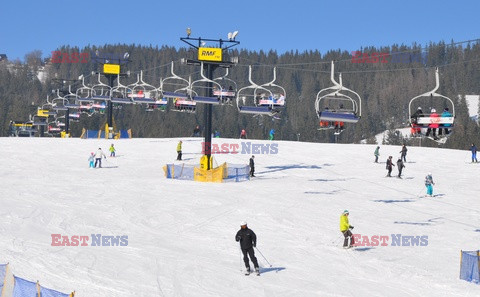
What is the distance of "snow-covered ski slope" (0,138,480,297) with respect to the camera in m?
12.4

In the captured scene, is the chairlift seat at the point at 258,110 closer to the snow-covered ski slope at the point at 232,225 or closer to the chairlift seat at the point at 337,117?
the snow-covered ski slope at the point at 232,225

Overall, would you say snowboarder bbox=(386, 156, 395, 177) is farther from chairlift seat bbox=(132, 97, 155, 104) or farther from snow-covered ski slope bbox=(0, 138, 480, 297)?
chairlift seat bbox=(132, 97, 155, 104)

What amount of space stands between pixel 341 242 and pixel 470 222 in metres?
7.08

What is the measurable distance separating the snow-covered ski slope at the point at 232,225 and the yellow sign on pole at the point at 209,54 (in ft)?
22.4

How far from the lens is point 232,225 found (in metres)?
18.9

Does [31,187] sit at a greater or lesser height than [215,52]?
lesser

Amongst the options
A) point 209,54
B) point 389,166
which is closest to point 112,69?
point 209,54

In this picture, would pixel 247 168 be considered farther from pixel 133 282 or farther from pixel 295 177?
pixel 133 282

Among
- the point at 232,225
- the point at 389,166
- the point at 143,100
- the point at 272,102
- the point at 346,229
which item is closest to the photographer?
the point at 346,229

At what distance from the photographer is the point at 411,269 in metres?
14.2

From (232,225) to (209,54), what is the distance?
54.4 feet

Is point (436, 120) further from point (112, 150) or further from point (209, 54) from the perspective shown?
point (112, 150)

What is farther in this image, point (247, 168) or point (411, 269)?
point (247, 168)

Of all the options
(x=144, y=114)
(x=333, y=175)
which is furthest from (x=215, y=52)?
(x=144, y=114)
